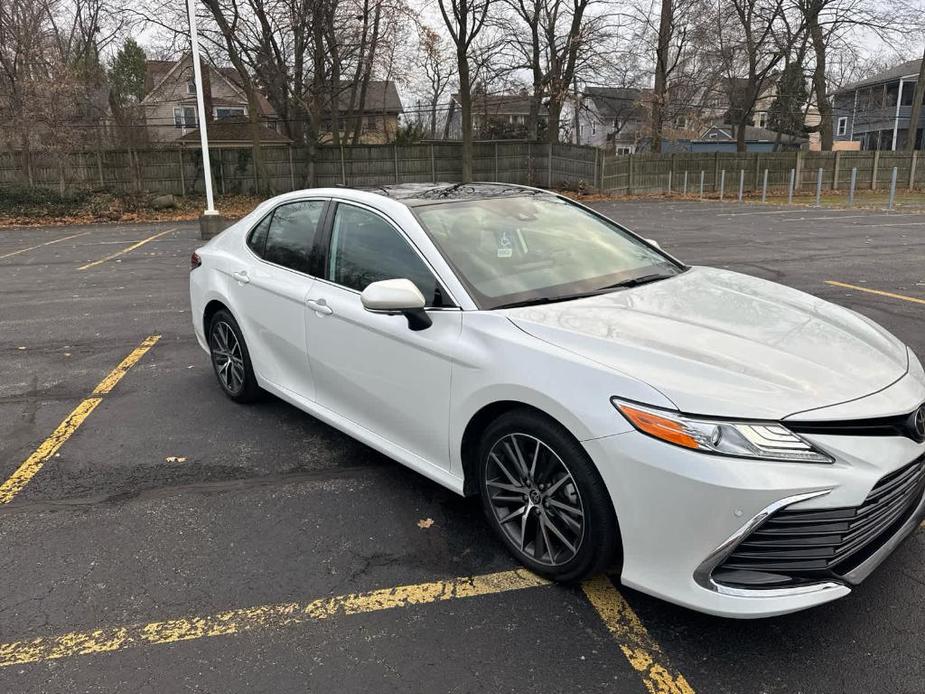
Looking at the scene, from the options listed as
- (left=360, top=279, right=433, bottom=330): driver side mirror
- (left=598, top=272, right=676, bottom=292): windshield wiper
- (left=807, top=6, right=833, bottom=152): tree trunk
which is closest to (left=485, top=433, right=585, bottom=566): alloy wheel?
(left=360, top=279, right=433, bottom=330): driver side mirror

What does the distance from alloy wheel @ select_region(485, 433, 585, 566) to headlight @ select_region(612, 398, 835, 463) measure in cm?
45

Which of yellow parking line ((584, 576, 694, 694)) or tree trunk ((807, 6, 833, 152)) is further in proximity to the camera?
tree trunk ((807, 6, 833, 152))

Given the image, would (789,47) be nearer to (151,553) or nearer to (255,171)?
(255,171)

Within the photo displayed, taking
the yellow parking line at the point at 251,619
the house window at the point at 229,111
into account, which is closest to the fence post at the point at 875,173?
the house window at the point at 229,111

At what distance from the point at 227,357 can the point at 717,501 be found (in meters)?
3.71

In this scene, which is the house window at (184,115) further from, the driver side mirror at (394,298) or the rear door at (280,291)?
the driver side mirror at (394,298)

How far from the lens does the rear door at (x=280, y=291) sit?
156 inches

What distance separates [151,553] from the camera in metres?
3.07

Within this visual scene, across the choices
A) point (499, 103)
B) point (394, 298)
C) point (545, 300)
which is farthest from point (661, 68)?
point (394, 298)

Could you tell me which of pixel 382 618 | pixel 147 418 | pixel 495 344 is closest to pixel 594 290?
pixel 495 344

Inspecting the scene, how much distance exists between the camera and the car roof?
147 inches

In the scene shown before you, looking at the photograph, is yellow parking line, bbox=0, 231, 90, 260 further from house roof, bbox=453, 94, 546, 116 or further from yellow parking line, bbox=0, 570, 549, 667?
house roof, bbox=453, 94, 546, 116

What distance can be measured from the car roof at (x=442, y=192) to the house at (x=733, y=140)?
50.3 m

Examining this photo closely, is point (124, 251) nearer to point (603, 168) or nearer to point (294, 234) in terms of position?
point (294, 234)
